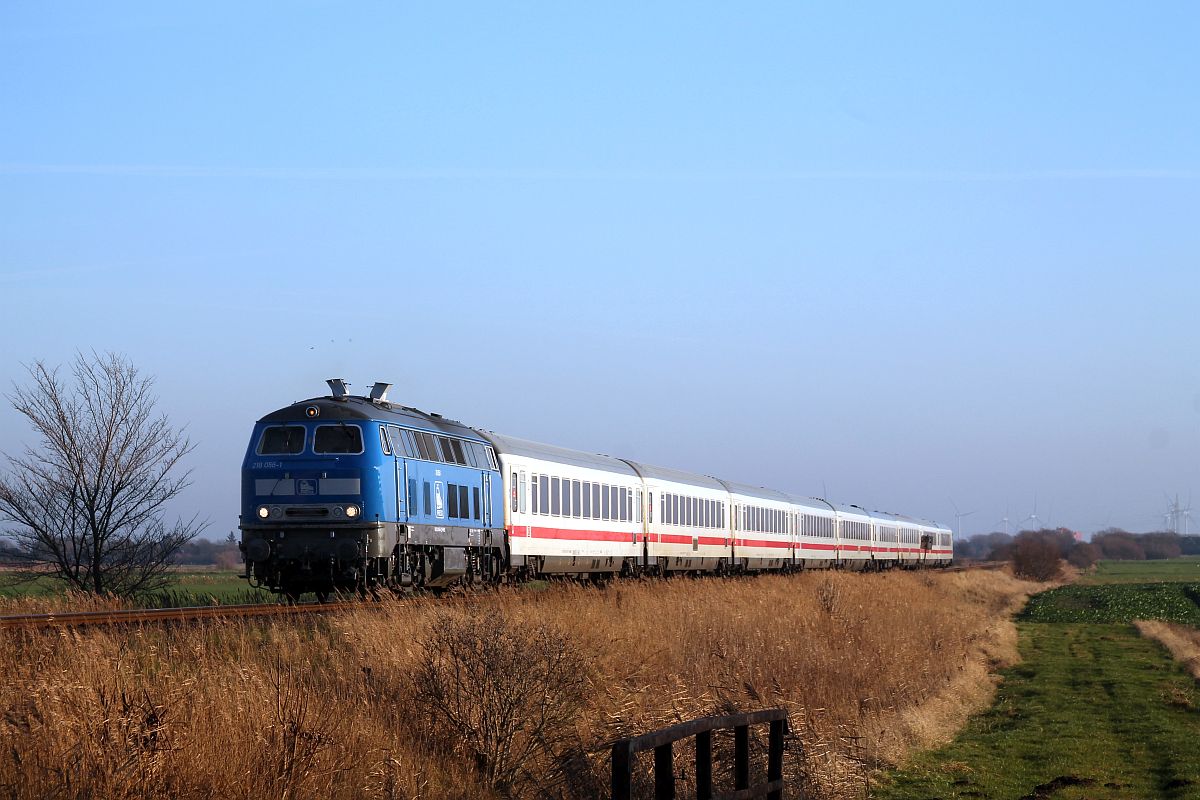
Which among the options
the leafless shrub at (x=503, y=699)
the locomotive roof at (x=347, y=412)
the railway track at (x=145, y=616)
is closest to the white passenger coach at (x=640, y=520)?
the locomotive roof at (x=347, y=412)

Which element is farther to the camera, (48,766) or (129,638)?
(129,638)

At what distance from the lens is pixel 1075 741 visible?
Answer: 24.6 meters

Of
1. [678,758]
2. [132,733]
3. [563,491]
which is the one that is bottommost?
[678,758]

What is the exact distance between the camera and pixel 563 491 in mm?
32500

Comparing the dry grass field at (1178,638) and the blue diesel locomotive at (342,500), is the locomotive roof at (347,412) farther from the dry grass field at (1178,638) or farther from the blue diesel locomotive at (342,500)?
the dry grass field at (1178,638)

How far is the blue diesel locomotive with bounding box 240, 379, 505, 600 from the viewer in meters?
22.5

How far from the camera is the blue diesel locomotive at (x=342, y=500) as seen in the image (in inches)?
884

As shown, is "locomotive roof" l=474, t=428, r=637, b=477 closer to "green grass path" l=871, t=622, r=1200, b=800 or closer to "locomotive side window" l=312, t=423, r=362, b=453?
"locomotive side window" l=312, t=423, r=362, b=453

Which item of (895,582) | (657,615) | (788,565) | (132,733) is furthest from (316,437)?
(788,565)

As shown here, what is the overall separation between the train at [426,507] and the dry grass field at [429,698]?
2.24 m

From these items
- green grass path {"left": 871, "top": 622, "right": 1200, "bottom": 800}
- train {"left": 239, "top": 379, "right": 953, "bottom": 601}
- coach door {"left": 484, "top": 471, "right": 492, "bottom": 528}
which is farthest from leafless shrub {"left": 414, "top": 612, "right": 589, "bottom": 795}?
coach door {"left": 484, "top": 471, "right": 492, "bottom": 528}

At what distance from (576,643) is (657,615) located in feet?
23.6

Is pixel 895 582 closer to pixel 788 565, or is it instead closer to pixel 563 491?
pixel 788 565

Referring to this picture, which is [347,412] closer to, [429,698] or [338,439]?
[338,439]
